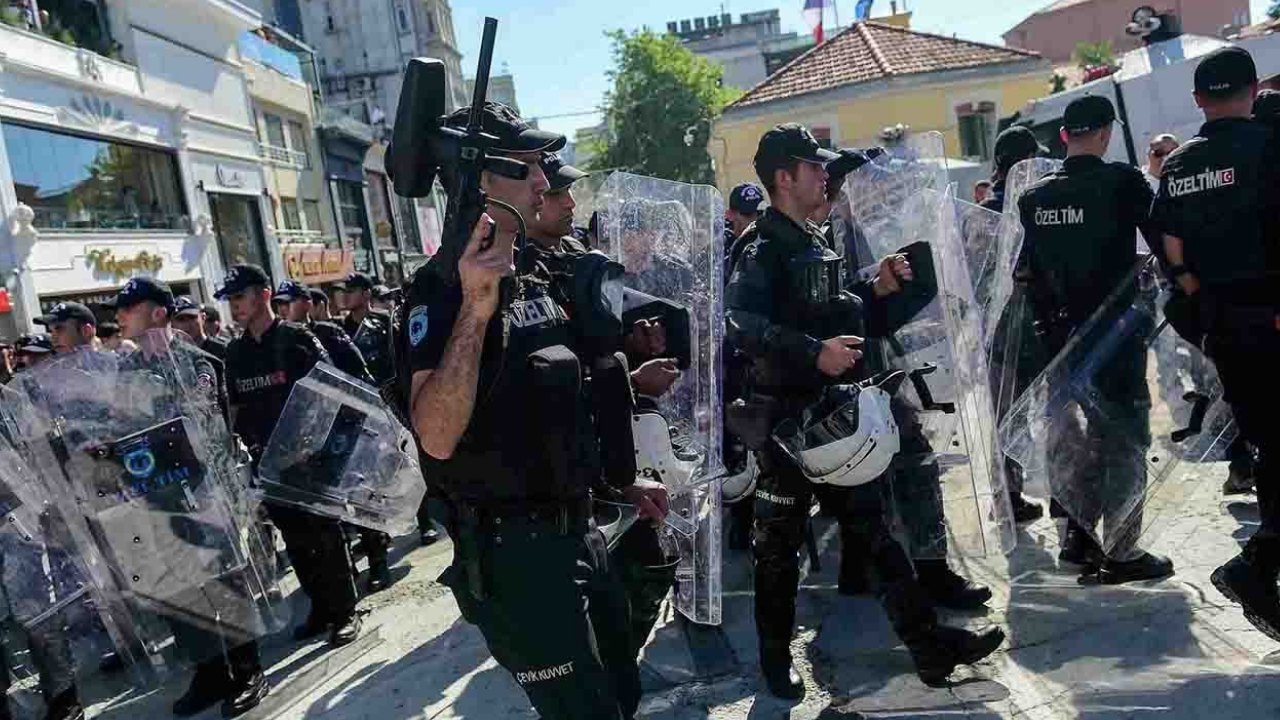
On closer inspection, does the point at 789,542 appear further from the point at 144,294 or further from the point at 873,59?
the point at 873,59

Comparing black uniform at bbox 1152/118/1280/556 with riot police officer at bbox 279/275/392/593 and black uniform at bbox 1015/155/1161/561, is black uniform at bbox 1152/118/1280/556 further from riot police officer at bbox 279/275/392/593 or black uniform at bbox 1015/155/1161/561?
riot police officer at bbox 279/275/392/593

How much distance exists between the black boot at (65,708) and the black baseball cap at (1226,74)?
17.0 feet

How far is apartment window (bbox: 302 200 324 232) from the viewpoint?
2766cm

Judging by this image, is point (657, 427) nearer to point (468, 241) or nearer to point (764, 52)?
point (468, 241)

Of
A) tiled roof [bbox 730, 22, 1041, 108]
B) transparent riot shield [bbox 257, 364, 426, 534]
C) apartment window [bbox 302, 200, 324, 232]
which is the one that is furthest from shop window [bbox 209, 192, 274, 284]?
transparent riot shield [bbox 257, 364, 426, 534]

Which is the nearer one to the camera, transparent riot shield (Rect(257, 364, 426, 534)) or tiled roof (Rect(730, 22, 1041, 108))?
transparent riot shield (Rect(257, 364, 426, 534))

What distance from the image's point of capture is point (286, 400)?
15.9 feet

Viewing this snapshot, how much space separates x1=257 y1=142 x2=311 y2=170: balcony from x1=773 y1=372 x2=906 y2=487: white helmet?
2387cm

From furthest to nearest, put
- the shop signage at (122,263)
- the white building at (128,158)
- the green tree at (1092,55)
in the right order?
the green tree at (1092,55)
the shop signage at (122,263)
the white building at (128,158)

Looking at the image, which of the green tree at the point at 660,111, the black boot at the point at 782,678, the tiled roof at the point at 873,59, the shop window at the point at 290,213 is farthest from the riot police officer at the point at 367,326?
the green tree at the point at 660,111

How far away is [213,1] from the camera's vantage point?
21.9m

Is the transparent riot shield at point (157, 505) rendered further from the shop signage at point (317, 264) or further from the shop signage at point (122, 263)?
the shop signage at point (317, 264)

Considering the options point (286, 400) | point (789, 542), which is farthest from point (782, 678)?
point (286, 400)

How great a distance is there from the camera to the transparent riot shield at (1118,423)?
3.95 metres
